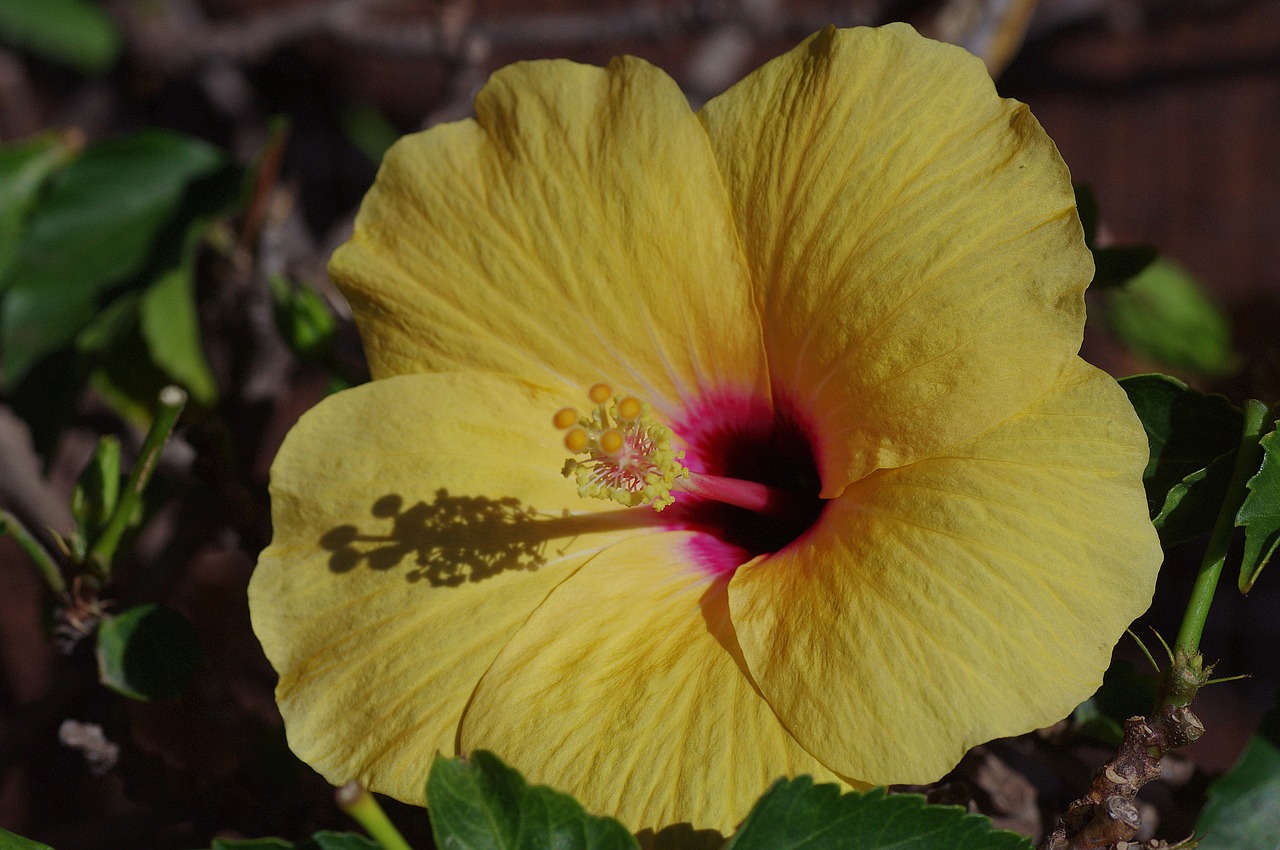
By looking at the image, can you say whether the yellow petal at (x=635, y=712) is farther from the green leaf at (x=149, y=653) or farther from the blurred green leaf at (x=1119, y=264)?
the blurred green leaf at (x=1119, y=264)

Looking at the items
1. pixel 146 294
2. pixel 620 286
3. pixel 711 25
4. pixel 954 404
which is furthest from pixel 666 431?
pixel 711 25

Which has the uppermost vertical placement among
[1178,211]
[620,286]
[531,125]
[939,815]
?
[531,125]

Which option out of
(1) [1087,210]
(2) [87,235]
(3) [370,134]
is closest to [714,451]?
(1) [1087,210]

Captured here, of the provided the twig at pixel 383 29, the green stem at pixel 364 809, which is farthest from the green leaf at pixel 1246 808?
the twig at pixel 383 29

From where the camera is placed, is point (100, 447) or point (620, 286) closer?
point (620, 286)

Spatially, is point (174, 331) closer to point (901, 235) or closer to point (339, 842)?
point (339, 842)

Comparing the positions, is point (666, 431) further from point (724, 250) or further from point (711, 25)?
point (711, 25)

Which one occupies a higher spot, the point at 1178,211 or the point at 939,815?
the point at 939,815
